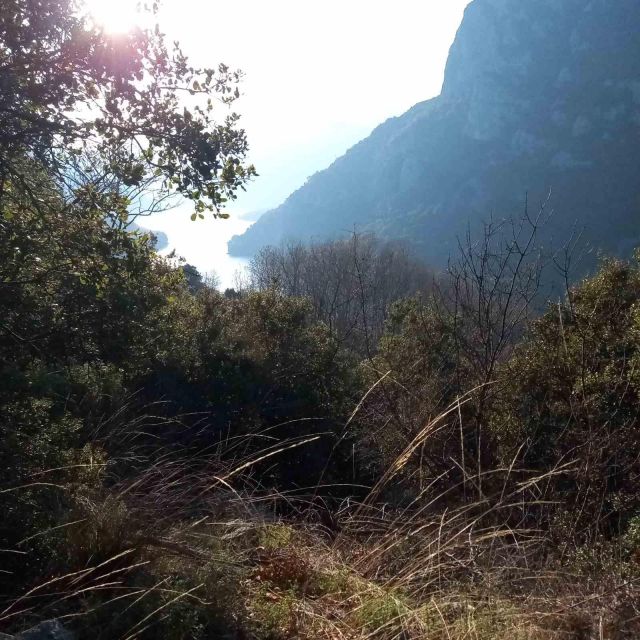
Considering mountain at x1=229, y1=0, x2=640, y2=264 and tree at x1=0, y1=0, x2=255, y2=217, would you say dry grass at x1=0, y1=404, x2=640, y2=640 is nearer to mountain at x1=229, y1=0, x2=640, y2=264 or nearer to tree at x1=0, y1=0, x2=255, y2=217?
tree at x1=0, y1=0, x2=255, y2=217

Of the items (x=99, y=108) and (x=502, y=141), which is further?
(x=502, y=141)

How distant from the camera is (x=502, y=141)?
96.3 m

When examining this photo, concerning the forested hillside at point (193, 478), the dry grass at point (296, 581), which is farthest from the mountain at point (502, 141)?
the dry grass at point (296, 581)

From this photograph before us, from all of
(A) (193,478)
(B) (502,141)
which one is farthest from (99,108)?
(B) (502,141)

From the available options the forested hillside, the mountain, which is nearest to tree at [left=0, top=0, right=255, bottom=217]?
the forested hillside

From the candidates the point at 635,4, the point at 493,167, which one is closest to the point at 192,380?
the point at 493,167

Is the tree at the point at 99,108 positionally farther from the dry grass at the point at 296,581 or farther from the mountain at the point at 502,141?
the mountain at the point at 502,141

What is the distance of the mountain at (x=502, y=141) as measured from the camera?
81631mm

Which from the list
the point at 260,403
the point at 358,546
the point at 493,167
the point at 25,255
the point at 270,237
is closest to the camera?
the point at 358,546

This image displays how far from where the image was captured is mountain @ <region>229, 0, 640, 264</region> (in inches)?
3214

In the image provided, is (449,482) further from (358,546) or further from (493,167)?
(493,167)

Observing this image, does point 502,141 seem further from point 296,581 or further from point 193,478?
point 296,581

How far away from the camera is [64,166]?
13.2 feet

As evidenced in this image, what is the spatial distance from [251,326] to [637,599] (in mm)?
8797
